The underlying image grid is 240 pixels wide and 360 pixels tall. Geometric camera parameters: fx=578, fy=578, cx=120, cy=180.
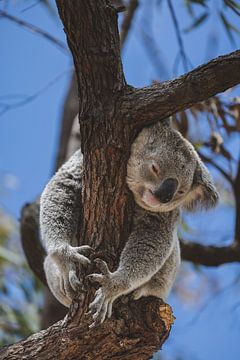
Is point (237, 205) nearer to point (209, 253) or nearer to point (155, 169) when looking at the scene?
point (209, 253)

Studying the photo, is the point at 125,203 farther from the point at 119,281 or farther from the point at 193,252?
the point at 193,252

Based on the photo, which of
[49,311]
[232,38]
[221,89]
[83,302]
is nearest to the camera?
[221,89]

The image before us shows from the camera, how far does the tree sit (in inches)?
114

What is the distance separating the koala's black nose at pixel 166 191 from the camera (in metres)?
3.34

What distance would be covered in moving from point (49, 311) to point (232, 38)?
304 cm

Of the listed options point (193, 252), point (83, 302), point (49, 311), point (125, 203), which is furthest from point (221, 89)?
point (49, 311)

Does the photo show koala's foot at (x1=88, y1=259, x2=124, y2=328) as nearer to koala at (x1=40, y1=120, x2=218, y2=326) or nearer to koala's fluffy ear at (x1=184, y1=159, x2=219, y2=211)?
koala at (x1=40, y1=120, x2=218, y2=326)

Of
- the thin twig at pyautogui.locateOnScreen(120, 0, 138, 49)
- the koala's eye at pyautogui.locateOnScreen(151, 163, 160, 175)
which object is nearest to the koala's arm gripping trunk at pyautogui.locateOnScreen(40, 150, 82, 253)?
the koala's eye at pyautogui.locateOnScreen(151, 163, 160, 175)

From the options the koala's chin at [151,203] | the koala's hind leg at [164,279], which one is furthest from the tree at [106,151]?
the koala's hind leg at [164,279]

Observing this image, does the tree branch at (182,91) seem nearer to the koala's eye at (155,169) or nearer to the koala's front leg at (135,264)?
the koala's eye at (155,169)

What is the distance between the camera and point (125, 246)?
3.28 metres

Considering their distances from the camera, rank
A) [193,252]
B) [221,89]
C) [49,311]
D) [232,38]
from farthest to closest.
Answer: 1. [49,311]
2. [193,252]
3. [232,38]
4. [221,89]

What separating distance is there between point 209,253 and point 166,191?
1887 millimetres

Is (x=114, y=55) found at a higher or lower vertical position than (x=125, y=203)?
higher
